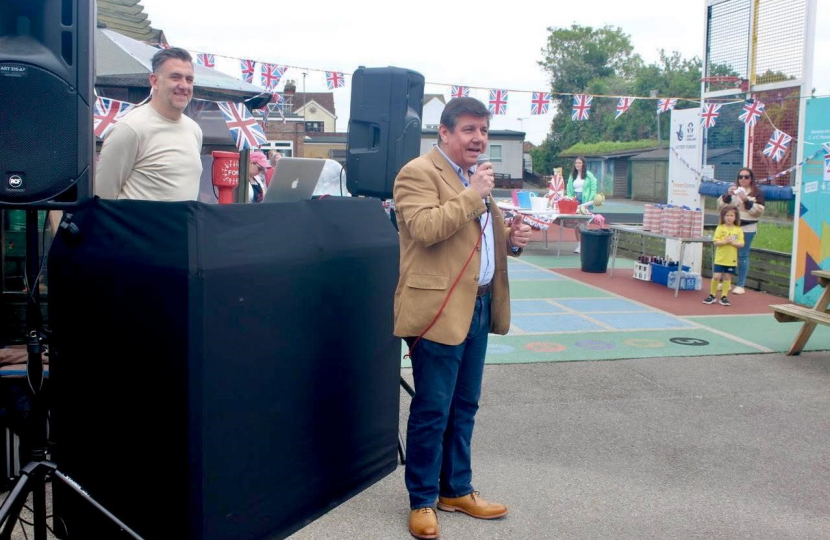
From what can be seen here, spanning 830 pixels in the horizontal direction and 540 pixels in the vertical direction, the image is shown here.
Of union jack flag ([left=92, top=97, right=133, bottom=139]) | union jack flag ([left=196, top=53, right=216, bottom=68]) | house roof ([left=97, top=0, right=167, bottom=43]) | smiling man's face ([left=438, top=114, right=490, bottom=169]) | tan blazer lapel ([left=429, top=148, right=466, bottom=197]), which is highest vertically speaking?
house roof ([left=97, top=0, right=167, bottom=43])

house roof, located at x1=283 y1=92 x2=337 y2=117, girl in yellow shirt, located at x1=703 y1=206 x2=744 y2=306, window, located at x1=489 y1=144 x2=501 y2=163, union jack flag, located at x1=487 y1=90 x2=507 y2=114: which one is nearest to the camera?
girl in yellow shirt, located at x1=703 y1=206 x2=744 y2=306

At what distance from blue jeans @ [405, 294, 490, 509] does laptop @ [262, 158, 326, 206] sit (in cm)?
103

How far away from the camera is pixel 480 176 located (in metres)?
3.44

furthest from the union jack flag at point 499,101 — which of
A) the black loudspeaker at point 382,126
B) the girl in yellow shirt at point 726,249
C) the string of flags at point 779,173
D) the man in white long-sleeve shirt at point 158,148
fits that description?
the man in white long-sleeve shirt at point 158,148

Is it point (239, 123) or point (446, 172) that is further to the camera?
point (239, 123)

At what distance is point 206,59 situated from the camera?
14578mm

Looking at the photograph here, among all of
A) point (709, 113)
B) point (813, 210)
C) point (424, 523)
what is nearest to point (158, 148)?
point (424, 523)

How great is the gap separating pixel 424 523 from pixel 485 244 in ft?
4.21

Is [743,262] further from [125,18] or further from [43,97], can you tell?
[125,18]

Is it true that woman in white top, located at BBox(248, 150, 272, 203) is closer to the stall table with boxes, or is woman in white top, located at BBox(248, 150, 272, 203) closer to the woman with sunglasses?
the stall table with boxes

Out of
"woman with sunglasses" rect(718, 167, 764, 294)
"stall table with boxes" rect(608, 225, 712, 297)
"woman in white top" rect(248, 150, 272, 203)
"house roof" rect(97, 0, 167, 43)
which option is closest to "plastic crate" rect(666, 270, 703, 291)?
"stall table with boxes" rect(608, 225, 712, 297)

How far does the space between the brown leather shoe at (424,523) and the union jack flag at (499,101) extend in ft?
46.0

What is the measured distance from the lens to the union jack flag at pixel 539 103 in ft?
55.6

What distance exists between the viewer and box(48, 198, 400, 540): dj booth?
2.71 m
